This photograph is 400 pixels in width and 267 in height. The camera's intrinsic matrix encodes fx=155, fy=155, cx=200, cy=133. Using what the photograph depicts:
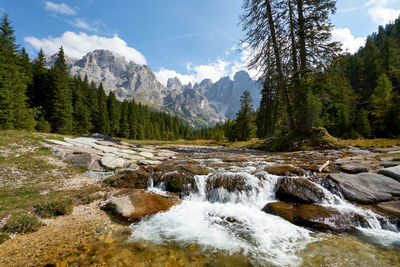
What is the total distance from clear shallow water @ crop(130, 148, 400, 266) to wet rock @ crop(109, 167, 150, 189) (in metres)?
2.56

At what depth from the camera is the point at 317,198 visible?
531 cm

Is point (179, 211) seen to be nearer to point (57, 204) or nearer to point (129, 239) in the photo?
point (129, 239)

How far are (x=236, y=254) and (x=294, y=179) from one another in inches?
154

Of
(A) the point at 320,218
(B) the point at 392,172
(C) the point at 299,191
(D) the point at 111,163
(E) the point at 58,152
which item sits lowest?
(A) the point at 320,218

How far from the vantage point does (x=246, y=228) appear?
4.46m

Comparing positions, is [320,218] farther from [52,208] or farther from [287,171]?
[52,208]

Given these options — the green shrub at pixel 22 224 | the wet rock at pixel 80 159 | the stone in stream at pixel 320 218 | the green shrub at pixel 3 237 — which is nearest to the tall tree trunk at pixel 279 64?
the stone in stream at pixel 320 218

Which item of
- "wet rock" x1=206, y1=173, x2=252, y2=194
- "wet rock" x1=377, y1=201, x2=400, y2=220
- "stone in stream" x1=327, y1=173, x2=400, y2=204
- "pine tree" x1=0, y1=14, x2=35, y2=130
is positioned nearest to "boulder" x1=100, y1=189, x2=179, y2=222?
"wet rock" x1=206, y1=173, x2=252, y2=194

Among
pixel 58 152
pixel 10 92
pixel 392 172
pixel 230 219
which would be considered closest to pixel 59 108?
pixel 10 92

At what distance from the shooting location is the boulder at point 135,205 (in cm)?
522

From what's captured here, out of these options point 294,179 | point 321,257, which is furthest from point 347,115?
point 321,257

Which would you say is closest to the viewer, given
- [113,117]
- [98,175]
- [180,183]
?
[180,183]

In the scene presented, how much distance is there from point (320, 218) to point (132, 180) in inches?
301

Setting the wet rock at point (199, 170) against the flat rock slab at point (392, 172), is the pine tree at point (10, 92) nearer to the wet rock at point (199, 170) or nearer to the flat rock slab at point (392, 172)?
the wet rock at point (199, 170)
